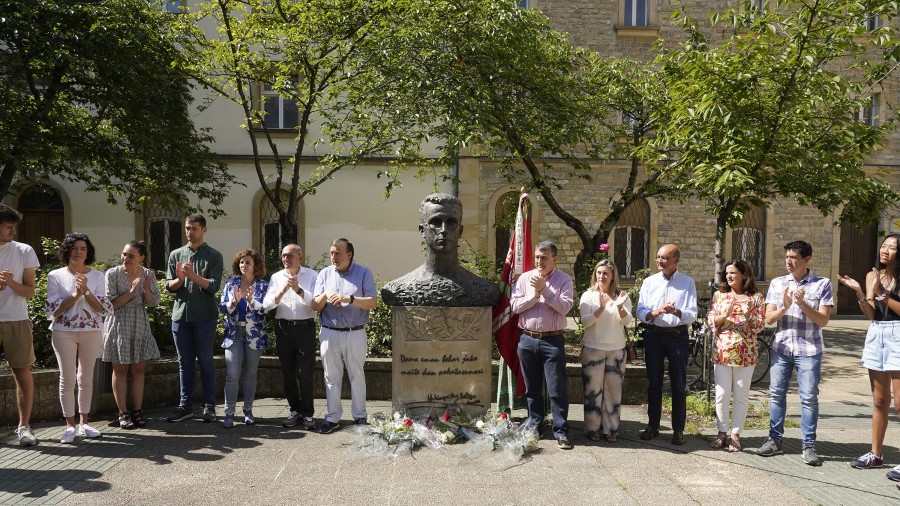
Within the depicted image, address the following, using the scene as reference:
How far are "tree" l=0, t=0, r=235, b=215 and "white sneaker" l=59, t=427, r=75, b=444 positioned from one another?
475 cm

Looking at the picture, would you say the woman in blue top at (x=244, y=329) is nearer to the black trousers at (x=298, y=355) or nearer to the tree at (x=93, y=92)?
the black trousers at (x=298, y=355)

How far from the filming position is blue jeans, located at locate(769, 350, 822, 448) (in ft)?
16.3

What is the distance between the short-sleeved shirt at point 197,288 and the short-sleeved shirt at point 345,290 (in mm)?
937

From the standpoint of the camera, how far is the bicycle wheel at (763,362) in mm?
8179

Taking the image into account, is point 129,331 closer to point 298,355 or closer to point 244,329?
point 244,329

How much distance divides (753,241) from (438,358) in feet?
43.2

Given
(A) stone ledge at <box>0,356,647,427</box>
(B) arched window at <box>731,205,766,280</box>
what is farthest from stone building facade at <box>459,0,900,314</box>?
(A) stone ledge at <box>0,356,647,427</box>

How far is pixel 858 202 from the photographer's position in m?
6.83

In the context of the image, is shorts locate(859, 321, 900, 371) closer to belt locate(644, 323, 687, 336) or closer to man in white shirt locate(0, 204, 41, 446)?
belt locate(644, 323, 687, 336)

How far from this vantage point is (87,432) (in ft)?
17.1

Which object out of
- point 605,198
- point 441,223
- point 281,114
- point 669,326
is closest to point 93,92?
point 281,114

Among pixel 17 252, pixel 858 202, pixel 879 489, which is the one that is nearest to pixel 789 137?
pixel 858 202

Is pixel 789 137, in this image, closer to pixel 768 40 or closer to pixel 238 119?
pixel 768 40

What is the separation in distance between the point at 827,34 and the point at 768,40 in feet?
1.68
